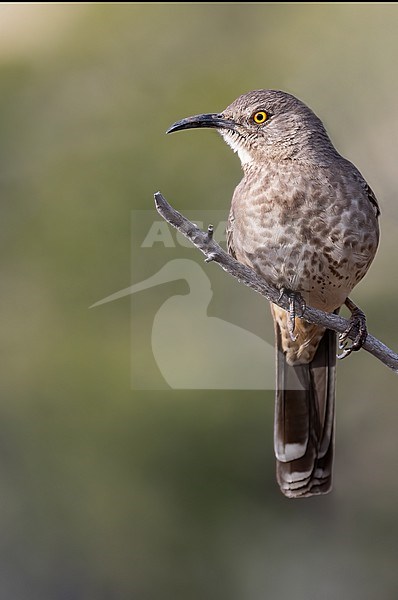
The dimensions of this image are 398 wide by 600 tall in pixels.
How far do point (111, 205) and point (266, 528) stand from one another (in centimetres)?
287

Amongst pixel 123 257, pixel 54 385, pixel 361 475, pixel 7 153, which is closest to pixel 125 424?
pixel 54 385

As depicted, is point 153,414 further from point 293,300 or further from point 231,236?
point 293,300

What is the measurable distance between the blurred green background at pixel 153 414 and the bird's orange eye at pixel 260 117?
117 inches

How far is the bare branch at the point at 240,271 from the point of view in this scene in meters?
3.42

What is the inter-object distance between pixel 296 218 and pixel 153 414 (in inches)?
145

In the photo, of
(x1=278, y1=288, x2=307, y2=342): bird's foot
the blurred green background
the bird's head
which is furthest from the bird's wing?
the blurred green background

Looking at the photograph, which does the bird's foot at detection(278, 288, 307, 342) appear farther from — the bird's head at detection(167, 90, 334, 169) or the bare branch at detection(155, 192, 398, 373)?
the bird's head at detection(167, 90, 334, 169)

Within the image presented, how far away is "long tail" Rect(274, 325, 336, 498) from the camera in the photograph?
4930mm

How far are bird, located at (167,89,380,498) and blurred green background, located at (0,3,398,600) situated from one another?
2826 millimetres

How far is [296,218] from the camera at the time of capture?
4133 millimetres

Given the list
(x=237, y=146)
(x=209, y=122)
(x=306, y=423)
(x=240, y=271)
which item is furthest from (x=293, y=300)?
(x=306, y=423)

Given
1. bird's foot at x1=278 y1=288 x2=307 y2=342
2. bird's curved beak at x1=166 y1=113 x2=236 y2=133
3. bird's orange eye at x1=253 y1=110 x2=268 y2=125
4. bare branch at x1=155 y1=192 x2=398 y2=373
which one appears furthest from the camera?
bird's orange eye at x1=253 y1=110 x2=268 y2=125
